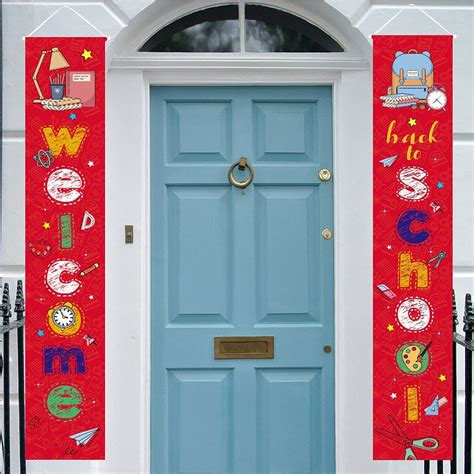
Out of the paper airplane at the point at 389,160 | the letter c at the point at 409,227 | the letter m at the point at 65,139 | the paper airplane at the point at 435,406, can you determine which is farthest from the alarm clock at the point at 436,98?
the letter m at the point at 65,139

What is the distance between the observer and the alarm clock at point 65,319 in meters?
3.04

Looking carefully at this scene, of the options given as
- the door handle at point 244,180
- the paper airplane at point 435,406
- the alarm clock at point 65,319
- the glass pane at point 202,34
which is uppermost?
the glass pane at point 202,34

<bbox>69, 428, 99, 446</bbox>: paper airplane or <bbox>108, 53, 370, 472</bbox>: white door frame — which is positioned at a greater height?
<bbox>108, 53, 370, 472</bbox>: white door frame

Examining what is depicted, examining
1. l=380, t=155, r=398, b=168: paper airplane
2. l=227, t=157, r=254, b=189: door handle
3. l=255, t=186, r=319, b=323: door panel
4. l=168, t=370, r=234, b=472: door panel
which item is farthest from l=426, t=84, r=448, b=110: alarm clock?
l=168, t=370, r=234, b=472: door panel

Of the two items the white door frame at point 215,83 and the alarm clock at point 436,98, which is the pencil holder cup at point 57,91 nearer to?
the white door frame at point 215,83

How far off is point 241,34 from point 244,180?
765mm

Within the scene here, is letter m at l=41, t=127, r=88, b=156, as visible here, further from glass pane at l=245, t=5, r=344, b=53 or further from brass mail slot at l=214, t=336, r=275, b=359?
brass mail slot at l=214, t=336, r=275, b=359

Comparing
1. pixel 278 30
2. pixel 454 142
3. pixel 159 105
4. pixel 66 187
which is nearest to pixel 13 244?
pixel 66 187

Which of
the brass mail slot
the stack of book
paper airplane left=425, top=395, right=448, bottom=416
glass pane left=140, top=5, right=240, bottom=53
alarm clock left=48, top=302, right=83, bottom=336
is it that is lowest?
paper airplane left=425, top=395, right=448, bottom=416

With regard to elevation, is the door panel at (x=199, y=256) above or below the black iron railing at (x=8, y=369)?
above

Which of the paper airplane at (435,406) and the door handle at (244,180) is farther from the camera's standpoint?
the door handle at (244,180)

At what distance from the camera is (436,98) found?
303 cm

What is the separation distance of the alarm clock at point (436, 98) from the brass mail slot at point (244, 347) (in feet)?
4.59

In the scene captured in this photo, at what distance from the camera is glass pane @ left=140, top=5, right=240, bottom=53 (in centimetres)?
363
